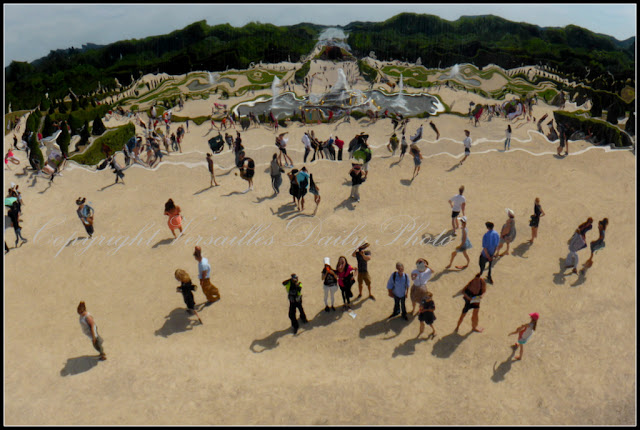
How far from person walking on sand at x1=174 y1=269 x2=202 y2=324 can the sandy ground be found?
0.45 metres

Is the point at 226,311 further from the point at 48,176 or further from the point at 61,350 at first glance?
the point at 48,176

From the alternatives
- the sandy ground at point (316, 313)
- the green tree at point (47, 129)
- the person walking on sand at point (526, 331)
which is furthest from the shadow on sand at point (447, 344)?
the green tree at point (47, 129)

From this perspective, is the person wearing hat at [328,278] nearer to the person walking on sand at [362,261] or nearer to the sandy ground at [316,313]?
the person walking on sand at [362,261]

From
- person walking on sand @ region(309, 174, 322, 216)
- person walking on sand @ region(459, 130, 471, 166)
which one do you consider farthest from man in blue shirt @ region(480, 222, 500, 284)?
person walking on sand @ region(459, 130, 471, 166)

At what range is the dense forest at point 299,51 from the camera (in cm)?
9094

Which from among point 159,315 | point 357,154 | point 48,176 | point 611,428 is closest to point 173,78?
point 48,176

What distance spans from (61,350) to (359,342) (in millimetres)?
6903

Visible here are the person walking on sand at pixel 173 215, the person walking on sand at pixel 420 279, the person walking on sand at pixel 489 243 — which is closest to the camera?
the person walking on sand at pixel 420 279

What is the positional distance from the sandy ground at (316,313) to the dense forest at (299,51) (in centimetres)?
4915

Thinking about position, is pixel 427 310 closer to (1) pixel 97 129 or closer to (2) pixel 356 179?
(2) pixel 356 179

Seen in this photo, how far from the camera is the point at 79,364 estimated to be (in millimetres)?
8852

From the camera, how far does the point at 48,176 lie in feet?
67.0

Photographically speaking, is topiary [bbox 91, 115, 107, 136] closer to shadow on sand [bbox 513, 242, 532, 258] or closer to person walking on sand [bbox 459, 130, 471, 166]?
person walking on sand [bbox 459, 130, 471, 166]

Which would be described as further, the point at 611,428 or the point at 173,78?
the point at 173,78
